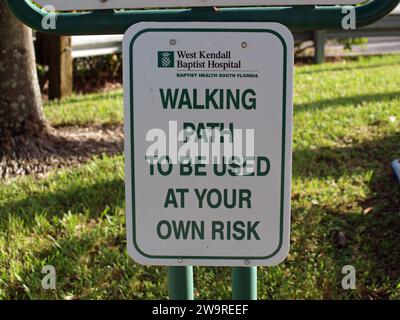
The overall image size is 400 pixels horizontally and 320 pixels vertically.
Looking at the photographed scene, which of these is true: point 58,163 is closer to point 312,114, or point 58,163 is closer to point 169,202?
point 312,114

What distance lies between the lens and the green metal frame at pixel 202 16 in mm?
1528

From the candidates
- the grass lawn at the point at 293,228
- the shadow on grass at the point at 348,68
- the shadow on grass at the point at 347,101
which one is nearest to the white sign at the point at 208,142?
the grass lawn at the point at 293,228

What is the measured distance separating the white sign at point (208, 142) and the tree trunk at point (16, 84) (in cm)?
309

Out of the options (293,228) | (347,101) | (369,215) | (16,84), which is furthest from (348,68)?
(293,228)

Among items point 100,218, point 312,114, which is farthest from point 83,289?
point 312,114

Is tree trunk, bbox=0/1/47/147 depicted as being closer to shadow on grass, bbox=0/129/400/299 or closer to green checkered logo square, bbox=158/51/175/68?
shadow on grass, bbox=0/129/400/299

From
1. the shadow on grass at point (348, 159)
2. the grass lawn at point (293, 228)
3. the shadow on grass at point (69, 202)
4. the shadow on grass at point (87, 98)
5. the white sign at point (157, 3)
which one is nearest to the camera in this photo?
the white sign at point (157, 3)

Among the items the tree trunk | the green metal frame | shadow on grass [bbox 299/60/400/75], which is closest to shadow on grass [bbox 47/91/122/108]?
the tree trunk

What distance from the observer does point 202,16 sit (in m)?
1.53

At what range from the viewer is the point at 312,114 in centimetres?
519

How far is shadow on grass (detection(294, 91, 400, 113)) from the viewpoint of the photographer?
551cm

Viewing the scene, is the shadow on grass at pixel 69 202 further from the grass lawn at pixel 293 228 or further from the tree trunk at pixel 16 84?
the tree trunk at pixel 16 84

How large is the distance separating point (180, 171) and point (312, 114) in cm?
375

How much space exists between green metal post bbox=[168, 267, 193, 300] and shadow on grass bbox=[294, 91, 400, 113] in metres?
3.84
